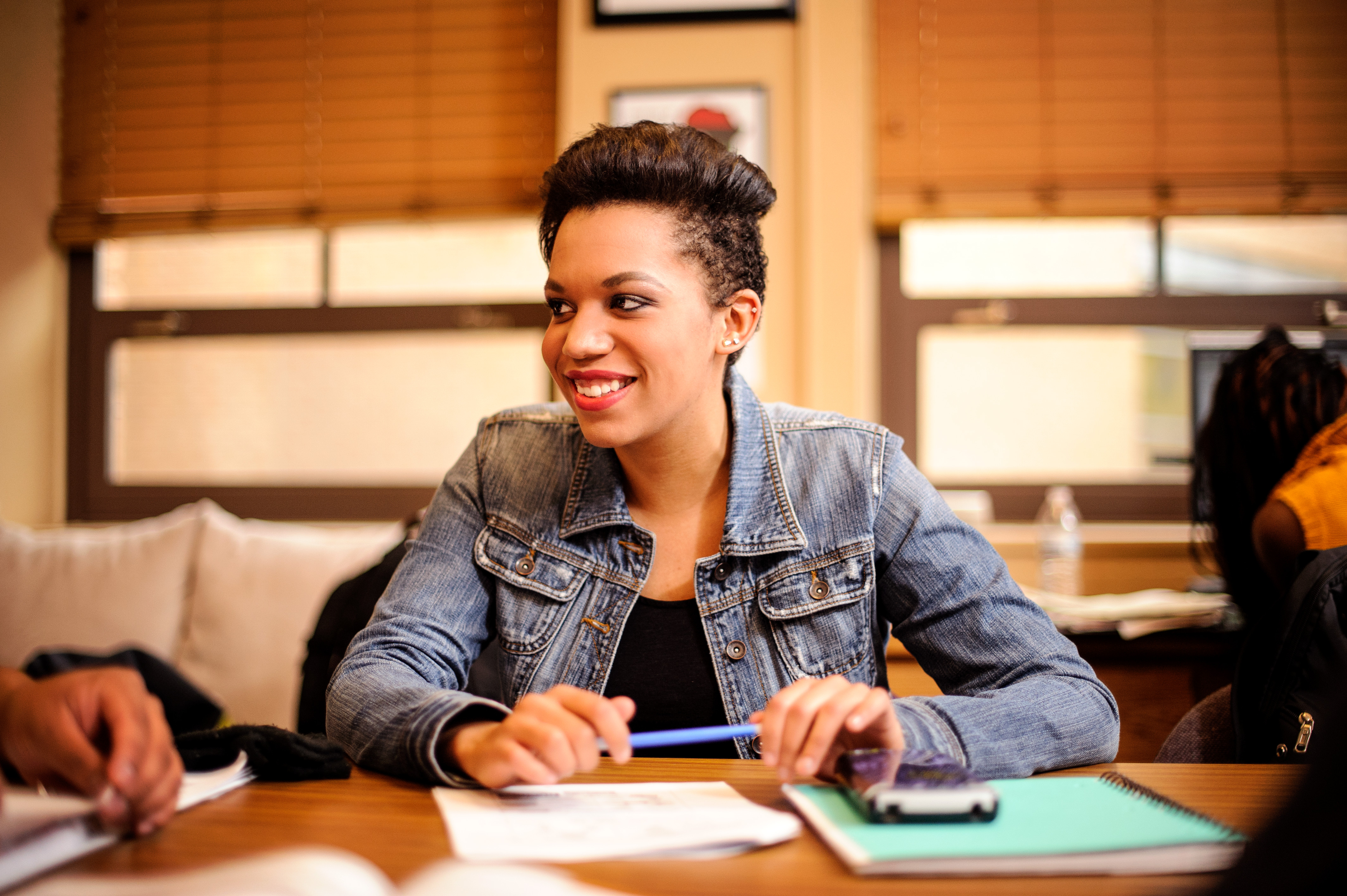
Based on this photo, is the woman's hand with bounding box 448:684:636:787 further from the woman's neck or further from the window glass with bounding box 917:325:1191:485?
the window glass with bounding box 917:325:1191:485

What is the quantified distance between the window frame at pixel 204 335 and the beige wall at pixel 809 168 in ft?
2.31

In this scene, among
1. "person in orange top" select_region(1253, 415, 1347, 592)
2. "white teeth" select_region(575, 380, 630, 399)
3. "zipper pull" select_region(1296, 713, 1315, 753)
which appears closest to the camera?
"zipper pull" select_region(1296, 713, 1315, 753)

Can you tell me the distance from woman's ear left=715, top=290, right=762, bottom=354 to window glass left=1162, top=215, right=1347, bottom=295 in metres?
1.90

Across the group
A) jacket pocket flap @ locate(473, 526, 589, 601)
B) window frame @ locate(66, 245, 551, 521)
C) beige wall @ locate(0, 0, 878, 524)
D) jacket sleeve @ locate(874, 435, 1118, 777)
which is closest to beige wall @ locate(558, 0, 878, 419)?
beige wall @ locate(0, 0, 878, 524)

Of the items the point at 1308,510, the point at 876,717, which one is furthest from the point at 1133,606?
the point at 876,717

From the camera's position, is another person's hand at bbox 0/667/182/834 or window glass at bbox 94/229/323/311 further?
window glass at bbox 94/229/323/311

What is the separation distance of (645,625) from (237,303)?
7.61 ft

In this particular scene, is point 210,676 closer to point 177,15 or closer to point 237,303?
point 237,303

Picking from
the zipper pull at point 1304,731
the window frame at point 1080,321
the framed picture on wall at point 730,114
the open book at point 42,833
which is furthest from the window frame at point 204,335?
the open book at point 42,833

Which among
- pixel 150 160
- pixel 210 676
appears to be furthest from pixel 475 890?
pixel 150 160

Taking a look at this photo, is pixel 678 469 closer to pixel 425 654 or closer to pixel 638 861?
pixel 425 654

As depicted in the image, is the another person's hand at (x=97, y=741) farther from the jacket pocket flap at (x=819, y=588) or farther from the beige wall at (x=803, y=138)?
the beige wall at (x=803, y=138)

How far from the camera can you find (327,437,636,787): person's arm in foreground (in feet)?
2.29

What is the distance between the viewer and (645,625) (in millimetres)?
1112
